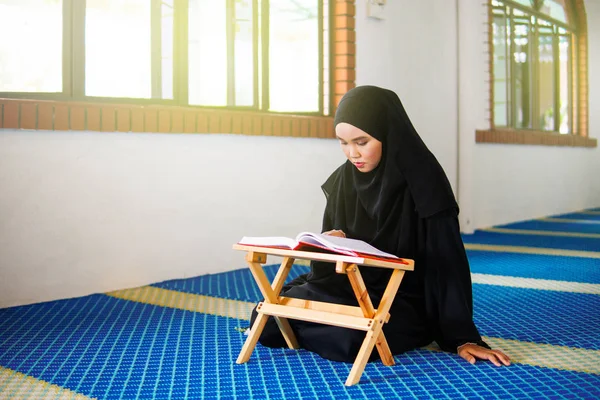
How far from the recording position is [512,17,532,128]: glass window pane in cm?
917

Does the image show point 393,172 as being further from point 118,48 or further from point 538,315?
point 118,48

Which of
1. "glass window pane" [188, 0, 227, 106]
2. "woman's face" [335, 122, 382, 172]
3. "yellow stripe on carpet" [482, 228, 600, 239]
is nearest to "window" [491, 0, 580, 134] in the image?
"yellow stripe on carpet" [482, 228, 600, 239]

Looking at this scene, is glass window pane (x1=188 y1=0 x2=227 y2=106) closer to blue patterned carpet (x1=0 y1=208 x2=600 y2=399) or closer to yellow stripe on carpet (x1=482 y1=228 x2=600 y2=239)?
blue patterned carpet (x1=0 y1=208 x2=600 y2=399)

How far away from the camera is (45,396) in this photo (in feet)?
7.60

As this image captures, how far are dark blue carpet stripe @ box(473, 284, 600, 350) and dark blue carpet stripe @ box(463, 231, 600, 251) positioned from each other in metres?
2.26

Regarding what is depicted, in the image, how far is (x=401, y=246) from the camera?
283 centimetres

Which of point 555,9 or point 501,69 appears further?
point 555,9

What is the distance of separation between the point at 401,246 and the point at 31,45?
98.1 inches

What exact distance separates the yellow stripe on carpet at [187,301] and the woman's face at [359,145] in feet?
3.75

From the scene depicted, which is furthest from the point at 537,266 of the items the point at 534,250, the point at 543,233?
the point at 543,233

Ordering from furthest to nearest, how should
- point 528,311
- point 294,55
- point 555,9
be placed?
point 555,9 < point 294,55 < point 528,311

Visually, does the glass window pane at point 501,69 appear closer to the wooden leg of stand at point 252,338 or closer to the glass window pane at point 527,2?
the glass window pane at point 527,2

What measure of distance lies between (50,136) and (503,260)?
3449mm

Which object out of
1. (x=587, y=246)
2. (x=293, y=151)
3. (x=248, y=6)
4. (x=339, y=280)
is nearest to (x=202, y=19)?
(x=248, y=6)
